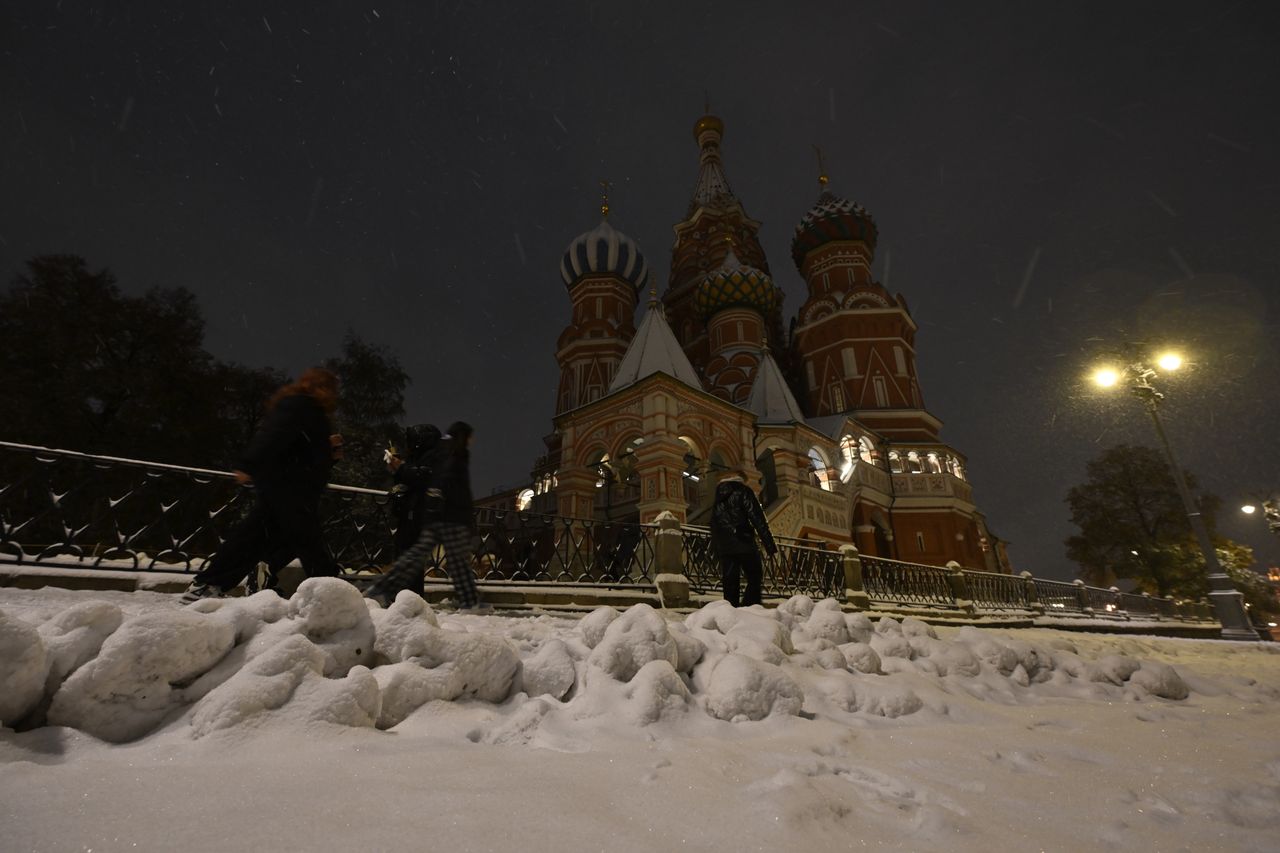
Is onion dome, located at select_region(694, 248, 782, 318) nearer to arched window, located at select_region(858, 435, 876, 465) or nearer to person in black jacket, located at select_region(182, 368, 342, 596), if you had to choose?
arched window, located at select_region(858, 435, 876, 465)

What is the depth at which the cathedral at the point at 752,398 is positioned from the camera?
55.3ft

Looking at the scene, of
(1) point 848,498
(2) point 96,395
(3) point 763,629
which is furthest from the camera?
(1) point 848,498

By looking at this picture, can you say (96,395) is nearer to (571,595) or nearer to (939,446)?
(571,595)

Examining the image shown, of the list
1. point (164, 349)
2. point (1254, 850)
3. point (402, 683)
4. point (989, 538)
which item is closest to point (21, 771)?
point (402, 683)

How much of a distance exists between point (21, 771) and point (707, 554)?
9.35 meters

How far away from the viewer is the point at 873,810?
160 centimetres

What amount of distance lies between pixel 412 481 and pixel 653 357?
13217 mm

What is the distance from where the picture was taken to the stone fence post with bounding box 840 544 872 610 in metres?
10.9

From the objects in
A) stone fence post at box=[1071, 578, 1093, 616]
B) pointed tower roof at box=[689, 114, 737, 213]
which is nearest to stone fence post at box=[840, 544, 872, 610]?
stone fence post at box=[1071, 578, 1093, 616]

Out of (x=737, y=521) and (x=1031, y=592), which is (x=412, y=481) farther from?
(x=1031, y=592)

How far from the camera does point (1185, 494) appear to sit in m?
13.0

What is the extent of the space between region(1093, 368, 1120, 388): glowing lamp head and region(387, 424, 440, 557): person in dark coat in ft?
53.4

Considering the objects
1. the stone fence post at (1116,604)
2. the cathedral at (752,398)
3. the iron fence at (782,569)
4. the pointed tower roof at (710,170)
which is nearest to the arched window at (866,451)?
the cathedral at (752,398)

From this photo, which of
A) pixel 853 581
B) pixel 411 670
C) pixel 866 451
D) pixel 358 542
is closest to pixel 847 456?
pixel 866 451
